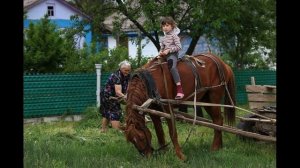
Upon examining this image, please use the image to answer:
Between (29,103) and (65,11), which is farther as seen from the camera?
(65,11)

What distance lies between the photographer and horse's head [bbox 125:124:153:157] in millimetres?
6758

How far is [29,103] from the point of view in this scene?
13195 mm

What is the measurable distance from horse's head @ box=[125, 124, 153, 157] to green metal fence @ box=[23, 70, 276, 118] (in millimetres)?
6996

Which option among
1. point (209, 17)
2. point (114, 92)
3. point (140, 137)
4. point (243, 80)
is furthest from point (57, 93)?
point (243, 80)

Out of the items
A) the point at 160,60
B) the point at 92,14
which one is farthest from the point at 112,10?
the point at 160,60

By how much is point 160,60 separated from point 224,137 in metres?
2.57

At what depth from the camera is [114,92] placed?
10.1 meters

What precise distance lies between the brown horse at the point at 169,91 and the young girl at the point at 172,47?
10cm

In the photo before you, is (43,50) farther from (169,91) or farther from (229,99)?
(169,91)

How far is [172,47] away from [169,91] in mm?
704
